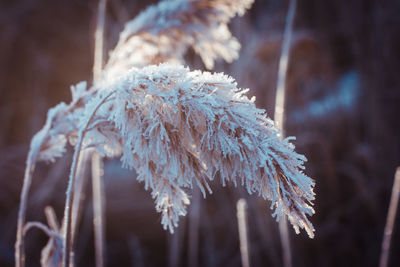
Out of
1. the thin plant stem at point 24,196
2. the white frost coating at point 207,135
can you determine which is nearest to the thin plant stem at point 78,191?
the thin plant stem at point 24,196

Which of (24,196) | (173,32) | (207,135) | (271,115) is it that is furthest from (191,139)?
(271,115)

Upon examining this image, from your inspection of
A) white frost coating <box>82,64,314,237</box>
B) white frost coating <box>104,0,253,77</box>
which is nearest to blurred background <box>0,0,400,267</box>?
white frost coating <box>104,0,253,77</box>

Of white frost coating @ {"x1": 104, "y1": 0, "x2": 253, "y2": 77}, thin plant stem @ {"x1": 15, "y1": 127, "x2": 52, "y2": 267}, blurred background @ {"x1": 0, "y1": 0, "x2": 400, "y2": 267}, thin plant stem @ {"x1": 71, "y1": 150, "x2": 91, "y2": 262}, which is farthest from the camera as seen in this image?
blurred background @ {"x1": 0, "y1": 0, "x2": 400, "y2": 267}

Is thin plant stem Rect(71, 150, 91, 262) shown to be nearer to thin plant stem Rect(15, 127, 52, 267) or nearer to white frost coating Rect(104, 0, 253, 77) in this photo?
thin plant stem Rect(15, 127, 52, 267)

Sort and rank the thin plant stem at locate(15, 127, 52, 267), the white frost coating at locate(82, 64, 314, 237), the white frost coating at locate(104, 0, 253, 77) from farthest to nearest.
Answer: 1. the white frost coating at locate(104, 0, 253, 77)
2. the thin plant stem at locate(15, 127, 52, 267)
3. the white frost coating at locate(82, 64, 314, 237)

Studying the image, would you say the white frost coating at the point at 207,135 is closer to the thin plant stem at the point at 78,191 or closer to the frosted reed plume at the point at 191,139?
the frosted reed plume at the point at 191,139

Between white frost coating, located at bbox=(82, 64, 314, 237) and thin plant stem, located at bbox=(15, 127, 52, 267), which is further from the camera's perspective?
thin plant stem, located at bbox=(15, 127, 52, 267)
